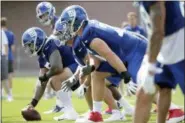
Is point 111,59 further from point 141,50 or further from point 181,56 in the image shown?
point 181,56

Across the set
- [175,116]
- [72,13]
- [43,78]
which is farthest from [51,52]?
[175,116]

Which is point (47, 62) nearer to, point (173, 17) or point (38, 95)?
point (38, 95)

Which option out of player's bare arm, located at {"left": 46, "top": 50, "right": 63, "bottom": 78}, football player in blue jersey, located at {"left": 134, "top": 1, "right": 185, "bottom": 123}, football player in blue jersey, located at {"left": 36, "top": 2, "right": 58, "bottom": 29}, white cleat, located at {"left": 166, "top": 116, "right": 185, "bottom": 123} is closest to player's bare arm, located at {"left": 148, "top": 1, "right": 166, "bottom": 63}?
football player in blue jersey, located at {"left": 134, "top": 1, "right": 185, "bottom": 123}

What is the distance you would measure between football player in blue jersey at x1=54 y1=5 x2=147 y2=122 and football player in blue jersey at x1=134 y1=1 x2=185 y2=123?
1.60 m

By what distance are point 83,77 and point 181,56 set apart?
9.62ft

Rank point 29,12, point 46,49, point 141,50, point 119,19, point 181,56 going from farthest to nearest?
1. point 119,19
2. point 29,12
3. point 46,49
4. point 141,50
5. point 181,56

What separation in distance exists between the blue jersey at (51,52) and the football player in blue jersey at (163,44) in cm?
308

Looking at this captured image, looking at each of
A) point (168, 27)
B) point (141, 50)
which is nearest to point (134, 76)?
point (141, 50)

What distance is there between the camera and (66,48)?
27.9 feet

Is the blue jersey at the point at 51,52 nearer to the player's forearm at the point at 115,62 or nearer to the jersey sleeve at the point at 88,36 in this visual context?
the jersey sleeve at the point at 88,36

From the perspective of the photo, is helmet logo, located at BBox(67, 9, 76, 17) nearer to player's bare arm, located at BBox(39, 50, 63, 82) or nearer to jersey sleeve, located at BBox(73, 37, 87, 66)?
jersey sleeve, located at BBox(73, 37, 87, 66)

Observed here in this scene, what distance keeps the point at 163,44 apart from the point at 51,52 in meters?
3.40

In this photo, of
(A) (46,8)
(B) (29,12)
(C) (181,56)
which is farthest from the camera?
(B) (29,12)

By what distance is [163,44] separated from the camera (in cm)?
470
